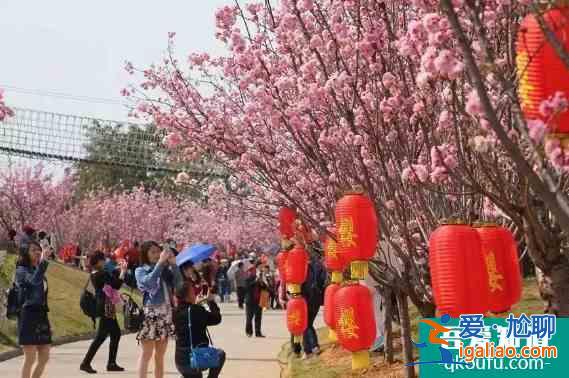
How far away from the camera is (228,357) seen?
1595cm

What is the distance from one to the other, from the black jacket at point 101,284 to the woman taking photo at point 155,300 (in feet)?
9.33

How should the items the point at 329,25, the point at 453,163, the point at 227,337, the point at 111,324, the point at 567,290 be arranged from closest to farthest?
the point at 453,163 < the point at 567,290 < the point at 329,25 < the point at 111,324 < the point at 227,337

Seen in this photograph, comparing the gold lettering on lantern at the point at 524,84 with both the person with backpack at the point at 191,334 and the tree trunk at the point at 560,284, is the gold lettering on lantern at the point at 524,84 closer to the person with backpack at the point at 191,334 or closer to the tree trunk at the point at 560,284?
the tree trunk at the point at 560,284

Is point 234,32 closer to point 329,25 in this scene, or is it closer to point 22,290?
point 329,25

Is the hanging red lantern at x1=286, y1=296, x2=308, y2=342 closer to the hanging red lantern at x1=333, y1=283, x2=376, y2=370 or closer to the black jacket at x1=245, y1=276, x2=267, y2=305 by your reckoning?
the hanging red lantern at x1=333, y1=283, x2=376, y2=370

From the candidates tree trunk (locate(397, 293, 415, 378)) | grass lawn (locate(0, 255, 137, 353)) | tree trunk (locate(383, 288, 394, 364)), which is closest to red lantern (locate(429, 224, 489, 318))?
tree trunk (locate(397, 293, 415, 378))

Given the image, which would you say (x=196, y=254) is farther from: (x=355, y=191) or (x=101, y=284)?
(x=101, y=284)

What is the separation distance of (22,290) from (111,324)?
3.25 m

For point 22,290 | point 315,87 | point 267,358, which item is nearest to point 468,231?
point 315,87

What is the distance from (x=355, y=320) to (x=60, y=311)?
13060 millimetres

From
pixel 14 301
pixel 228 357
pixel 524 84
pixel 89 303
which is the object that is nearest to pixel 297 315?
pixel 228 357

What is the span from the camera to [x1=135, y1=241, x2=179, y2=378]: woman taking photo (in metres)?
10.0

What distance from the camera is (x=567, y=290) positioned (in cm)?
780

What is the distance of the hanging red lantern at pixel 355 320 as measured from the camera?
9266 mm
